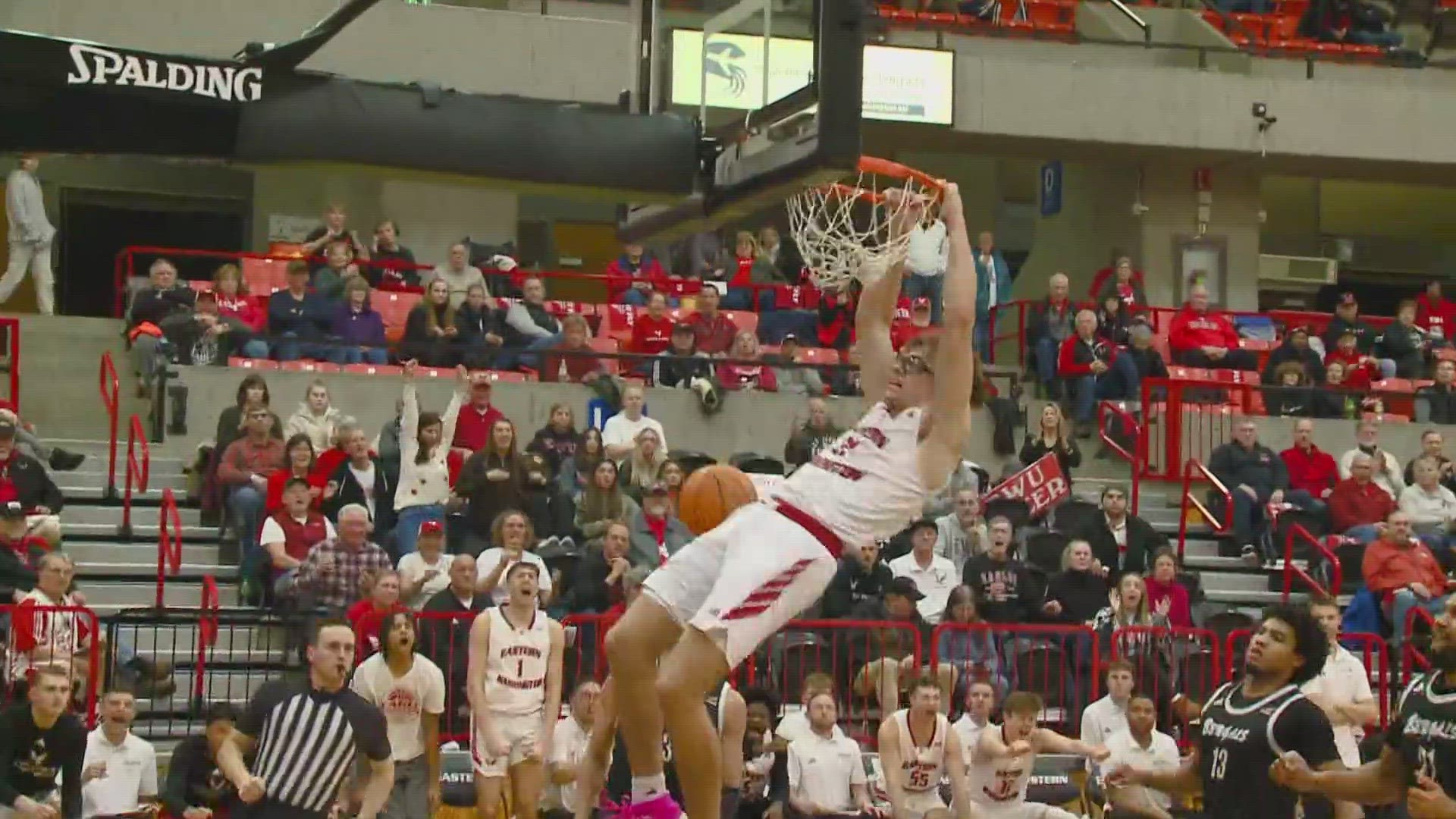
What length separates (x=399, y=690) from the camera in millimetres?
14578

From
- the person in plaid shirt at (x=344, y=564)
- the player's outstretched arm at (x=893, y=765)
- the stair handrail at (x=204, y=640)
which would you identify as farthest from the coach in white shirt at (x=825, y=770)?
the stair handrail at (x=204, y=640)

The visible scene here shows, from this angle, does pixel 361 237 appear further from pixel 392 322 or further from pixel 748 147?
pixel 748 147

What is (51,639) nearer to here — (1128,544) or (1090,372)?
(1128,544)

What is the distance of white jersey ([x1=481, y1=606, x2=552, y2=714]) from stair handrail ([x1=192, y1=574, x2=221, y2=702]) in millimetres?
2054

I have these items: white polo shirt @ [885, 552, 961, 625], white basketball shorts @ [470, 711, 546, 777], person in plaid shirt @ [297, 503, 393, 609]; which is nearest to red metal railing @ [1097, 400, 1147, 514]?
white polo shirt @ [885, 552, 961, 625]

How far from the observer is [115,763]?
1430cm

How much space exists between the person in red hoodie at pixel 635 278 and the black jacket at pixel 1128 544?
5776mm

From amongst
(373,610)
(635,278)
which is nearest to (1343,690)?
(373,610)

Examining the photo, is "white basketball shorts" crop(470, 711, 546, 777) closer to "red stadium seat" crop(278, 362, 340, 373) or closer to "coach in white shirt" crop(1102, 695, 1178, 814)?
"coach in white shirt" crop(1102, 695, 1178, 814)

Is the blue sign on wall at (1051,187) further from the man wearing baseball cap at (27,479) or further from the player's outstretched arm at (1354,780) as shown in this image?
the player's outstretched arm at (1354,780)

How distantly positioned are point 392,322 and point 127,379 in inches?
96.5

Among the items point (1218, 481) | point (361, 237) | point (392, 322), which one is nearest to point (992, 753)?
point (1218, 481)

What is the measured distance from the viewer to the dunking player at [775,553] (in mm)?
9156

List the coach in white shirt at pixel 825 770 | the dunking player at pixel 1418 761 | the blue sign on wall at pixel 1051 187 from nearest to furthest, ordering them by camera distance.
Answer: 1. the dunking player at pixel 1418 761
2. the coach in white shirt at pixel 825 770
3. the blue sign on wall at pixel 1051 187
